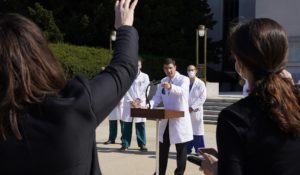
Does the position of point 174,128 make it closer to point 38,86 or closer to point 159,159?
point 159,159

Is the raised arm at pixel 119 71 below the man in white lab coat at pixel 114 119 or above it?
above

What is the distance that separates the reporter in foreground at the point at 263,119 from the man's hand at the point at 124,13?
1.47 feet

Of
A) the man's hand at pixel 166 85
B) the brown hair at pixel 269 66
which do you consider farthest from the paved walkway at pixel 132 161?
the brown hair at pixel 269 66

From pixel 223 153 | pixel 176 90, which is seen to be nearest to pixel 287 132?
pixel 223 153

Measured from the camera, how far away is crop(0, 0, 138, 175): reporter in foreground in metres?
1.65

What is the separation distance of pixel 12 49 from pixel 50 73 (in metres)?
0.14

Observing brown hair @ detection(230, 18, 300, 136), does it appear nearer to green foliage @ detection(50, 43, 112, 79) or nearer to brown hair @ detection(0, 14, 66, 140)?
brown hair @ detection(0, 14, 66, 140)

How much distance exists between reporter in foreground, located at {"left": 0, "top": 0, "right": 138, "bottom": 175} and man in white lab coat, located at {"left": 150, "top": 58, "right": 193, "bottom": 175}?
5586 mm

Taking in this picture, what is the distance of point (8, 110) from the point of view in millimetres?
1646

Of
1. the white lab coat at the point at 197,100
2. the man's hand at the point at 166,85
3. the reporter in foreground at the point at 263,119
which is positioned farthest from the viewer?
the white lab coat at the point at 197,100

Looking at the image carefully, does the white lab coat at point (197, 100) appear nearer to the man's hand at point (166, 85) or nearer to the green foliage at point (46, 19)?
the man's hand at point (166, 85)

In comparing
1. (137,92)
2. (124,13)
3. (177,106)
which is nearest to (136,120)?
(137,92)

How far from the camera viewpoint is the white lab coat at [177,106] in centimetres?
761

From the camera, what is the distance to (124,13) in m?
2.06
